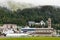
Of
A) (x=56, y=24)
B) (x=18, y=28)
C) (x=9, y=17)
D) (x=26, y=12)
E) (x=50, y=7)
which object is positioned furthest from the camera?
(x=50, y=7)

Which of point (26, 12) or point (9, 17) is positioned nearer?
point (9, 17)

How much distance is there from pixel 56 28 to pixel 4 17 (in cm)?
583

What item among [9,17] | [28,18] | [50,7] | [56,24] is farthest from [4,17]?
[50,7]

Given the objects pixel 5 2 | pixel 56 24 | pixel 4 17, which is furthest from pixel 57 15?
pixel 5 2

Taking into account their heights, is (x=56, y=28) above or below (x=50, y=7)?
below

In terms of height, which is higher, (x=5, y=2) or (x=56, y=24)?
(x=5, y=2)

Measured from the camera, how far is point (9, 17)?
28.5 meters

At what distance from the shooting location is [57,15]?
3019 cm

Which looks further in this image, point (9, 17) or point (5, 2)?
point (5, 2)

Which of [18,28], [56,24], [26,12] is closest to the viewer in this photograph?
[18,28]

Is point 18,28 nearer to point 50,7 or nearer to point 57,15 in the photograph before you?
point 57,15

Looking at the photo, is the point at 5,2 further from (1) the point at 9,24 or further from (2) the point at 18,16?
(1) the point at 9,24

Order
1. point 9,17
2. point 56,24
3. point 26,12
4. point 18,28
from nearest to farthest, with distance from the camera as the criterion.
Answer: point 18,28 < point 56,24 < point 9,17 < point 26,12

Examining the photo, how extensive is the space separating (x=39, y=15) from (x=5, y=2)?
795 centimetres
